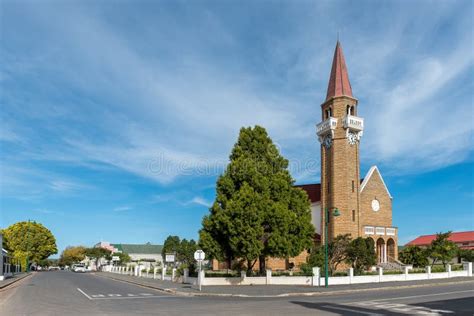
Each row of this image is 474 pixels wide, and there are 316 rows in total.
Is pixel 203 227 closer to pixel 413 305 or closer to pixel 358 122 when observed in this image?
pixel 413 305

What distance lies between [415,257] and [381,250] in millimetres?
5789

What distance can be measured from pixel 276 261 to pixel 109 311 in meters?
35.1

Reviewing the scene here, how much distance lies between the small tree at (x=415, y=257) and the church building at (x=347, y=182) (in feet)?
7.42

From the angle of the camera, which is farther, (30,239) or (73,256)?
(73,256)

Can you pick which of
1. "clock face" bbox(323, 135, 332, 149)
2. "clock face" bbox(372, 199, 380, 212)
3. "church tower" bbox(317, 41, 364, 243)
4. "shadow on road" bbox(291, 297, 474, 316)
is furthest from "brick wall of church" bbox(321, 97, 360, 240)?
"shadow on road" bbox(291, 297, 474, 316)

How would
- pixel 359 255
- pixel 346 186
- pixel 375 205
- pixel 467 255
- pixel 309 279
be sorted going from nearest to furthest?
pixel 309 279 < pixel 359 255 < pixel 346 186 < pixel 467 255 < pixel 375 205

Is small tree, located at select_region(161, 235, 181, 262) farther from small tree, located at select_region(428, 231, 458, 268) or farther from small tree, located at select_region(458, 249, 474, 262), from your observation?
small tree, located at select_region(428, 231, 458, 268)

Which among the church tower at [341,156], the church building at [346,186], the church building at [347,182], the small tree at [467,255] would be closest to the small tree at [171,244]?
the church building at [346,186]

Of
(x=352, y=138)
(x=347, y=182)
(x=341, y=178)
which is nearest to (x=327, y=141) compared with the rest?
(x=352, y=138)

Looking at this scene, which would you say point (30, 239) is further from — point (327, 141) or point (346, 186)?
point (346, 186)

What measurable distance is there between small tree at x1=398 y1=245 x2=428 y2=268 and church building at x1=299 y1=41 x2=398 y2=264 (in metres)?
2.26

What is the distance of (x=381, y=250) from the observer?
50.2 metres

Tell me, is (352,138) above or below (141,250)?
above

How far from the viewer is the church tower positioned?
154ft
